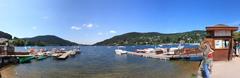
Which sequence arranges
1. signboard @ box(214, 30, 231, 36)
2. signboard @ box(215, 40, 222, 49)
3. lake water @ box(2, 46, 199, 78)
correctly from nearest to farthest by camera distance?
1. signboard @ box(215, 40, 222, 49)
2. signboard @ box(214, 30, 231, 36)
3. lake water @ box(2, 46, 199, 78)

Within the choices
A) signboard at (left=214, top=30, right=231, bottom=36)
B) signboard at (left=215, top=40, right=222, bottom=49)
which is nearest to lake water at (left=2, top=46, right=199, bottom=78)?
signboard at (left=215, top=40, right=222, bottom=49)

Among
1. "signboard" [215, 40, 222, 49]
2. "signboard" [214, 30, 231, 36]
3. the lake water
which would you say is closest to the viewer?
"signboard" [215, 40, 222, 49]

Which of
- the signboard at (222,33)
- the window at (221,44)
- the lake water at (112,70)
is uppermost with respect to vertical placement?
the signboard at (222,33)

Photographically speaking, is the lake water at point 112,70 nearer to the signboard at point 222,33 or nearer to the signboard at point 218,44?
the signboard at point 218,44

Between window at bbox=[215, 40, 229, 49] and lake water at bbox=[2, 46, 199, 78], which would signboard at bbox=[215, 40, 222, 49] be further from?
lake water at bbox=[2, 46, 199, 78]

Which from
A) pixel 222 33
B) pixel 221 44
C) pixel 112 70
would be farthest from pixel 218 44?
pixel 112 70

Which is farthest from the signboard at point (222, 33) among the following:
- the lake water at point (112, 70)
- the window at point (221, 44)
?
the lake water at point (112, 70)

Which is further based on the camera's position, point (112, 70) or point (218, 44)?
point (112, 70)

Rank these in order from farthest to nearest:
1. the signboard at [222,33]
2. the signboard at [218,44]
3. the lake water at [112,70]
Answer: the lake water at [112,70]
the signboard at [222,33]
the signboard at [218,44]

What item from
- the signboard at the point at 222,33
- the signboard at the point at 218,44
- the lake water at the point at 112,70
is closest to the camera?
the signboard at the point at 218,44

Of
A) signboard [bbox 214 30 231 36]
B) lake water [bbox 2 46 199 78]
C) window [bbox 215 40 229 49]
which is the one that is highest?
signboard [bbox 214 30 231 36]

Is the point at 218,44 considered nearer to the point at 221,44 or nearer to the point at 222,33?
the point at 221,44

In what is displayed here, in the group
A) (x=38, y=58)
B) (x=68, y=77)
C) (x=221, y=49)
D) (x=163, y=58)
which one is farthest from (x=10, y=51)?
(x=221, y=49)

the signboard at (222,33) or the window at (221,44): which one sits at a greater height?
the signboard at (222,33)
